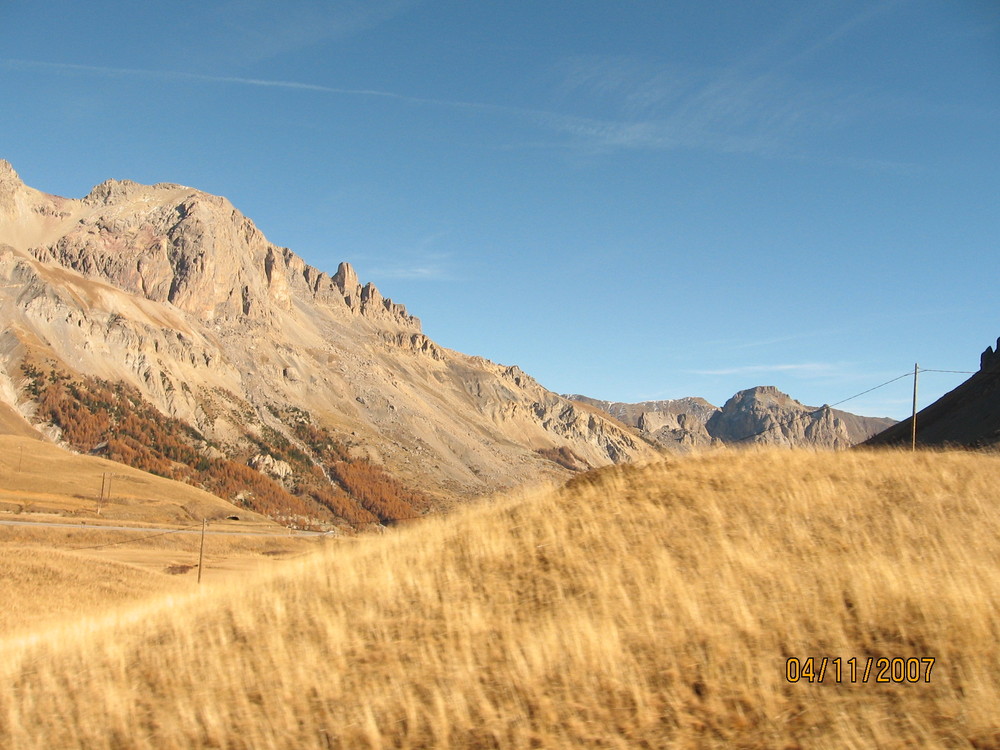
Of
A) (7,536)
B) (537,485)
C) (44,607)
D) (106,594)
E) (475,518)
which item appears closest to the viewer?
(475,518)

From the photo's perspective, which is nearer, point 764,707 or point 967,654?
point 764,707

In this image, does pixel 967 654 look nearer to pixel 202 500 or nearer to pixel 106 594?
pixel 106 594

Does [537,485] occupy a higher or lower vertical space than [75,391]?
lower

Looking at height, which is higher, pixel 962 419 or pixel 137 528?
pixel 962 419

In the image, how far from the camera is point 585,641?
28.6 ft

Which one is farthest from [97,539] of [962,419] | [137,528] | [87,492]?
[962,419]

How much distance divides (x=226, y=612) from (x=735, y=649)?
7.70 m

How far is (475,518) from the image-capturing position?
15273 mm

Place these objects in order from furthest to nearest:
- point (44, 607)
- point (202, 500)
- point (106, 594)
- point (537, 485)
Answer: point (202, 500) → point (106, 594) → point (44, 607) → point (537, 485)

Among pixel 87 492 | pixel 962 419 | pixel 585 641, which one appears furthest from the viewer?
pixel 87 492

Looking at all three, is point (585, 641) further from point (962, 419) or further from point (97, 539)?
point (97, 539)

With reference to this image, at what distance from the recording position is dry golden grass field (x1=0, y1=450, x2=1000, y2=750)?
7.14m

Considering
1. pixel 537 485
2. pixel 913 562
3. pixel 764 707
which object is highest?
pixel 537 485

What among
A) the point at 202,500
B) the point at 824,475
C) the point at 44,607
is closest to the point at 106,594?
the point at 44,607
